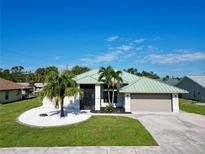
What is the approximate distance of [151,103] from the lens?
18281mm

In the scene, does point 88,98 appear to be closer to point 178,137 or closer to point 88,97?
point 88,97

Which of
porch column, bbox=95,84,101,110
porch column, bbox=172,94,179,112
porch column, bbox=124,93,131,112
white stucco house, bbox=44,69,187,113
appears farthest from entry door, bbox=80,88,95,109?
porch column, bbox=172,94,179,112

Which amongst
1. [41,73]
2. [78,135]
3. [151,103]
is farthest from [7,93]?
[151,103]

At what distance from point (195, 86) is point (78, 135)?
30.4 meters

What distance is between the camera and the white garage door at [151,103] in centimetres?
1816

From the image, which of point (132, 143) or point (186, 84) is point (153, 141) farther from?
point (186, 84)

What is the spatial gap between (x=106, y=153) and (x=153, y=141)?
3076mm

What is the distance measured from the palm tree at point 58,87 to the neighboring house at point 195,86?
2666 centimetres

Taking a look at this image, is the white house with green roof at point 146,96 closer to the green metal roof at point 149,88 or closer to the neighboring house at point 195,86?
the green metal roof at point 149,88

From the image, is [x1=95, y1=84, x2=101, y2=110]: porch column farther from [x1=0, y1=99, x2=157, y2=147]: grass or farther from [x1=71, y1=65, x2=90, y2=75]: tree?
[x1=71, y1=65, x2=90, y2=75]: tree

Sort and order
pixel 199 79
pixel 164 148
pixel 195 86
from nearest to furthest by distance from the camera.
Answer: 1. pixel 164 148
2. pixel 195 86
3. pixel 199 79

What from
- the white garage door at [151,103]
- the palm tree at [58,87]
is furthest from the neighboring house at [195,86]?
the palm tree at [58,87]

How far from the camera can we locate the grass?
8719mm

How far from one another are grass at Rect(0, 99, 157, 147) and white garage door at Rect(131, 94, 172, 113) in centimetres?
603
